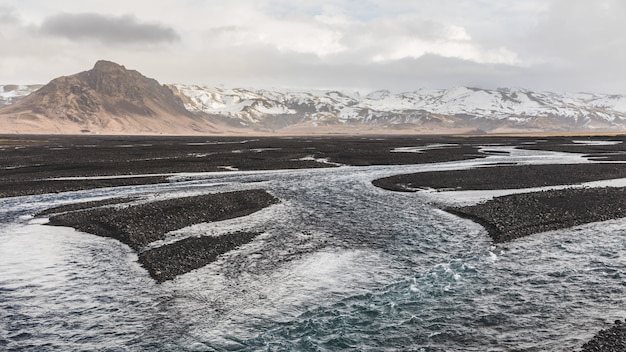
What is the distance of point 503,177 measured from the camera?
46.5m

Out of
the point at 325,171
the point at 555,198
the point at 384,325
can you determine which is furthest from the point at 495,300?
the point at 325,171

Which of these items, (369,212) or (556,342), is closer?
(556,342)

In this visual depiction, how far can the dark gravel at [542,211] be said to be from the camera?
2592 cm

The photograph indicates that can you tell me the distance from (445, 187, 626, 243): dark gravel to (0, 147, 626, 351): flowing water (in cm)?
105

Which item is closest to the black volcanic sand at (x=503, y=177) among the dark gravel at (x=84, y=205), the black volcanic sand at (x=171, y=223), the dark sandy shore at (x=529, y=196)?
the dark sandy shore at (x=529, y=196)

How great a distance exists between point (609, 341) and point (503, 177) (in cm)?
3576

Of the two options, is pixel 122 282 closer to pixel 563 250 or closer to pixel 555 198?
pixel 563 250

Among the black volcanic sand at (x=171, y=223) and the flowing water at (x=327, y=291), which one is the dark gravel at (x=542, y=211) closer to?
the flowing water at (x=327, y=291)

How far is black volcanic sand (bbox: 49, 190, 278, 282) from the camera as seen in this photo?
2095 cm

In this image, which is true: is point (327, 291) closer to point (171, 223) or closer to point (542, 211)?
point (171, 223)

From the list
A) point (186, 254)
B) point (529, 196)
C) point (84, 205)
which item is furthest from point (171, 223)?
point (529, 196)

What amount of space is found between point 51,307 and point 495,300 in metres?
15.5

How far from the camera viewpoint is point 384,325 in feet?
47.9

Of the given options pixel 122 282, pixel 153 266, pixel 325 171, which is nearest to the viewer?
pixel 122 282
